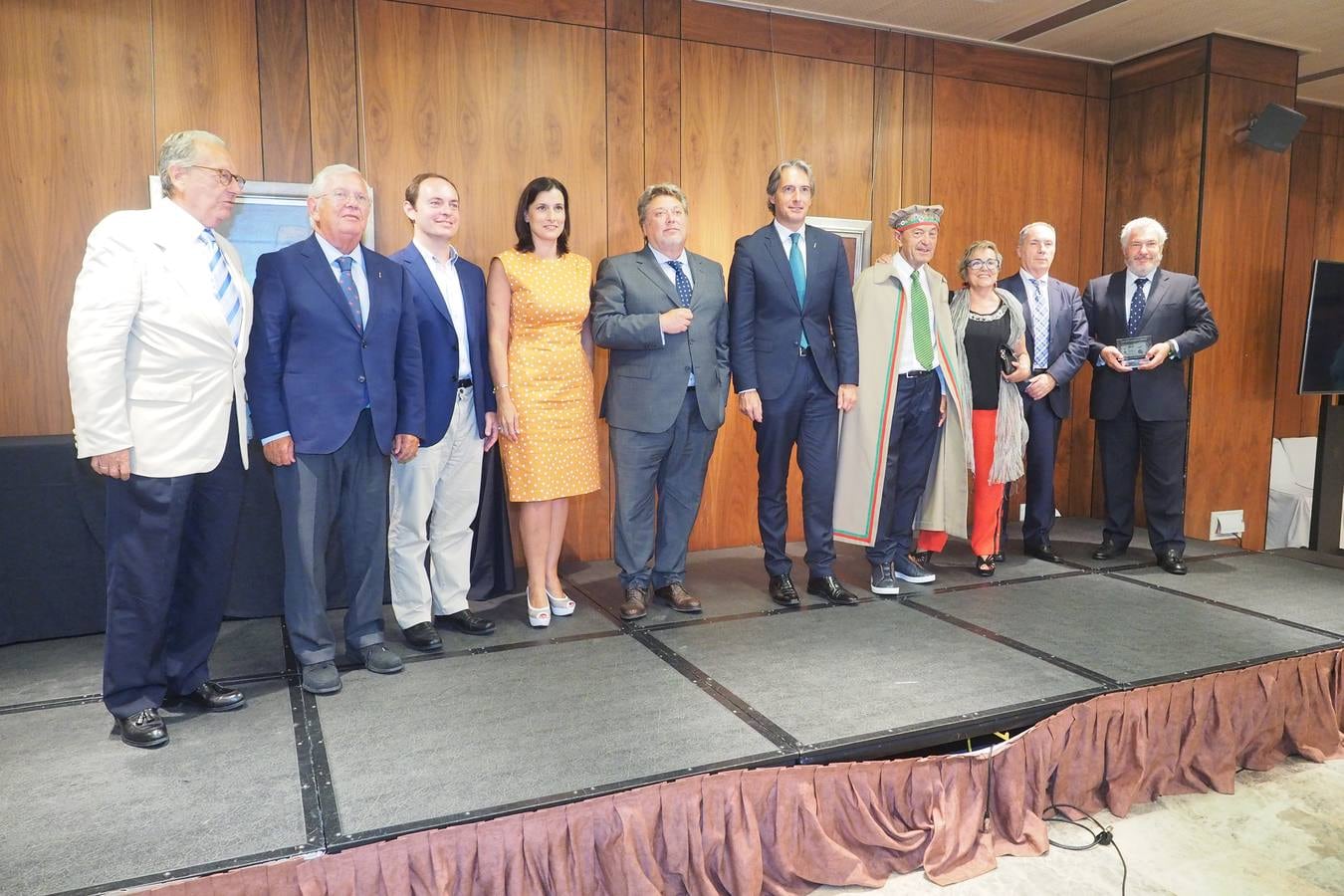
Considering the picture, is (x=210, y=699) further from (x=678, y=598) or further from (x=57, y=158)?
(x=57, y=158)

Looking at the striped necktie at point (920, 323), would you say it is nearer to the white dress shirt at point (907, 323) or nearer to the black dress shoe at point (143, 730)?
the white dress shirt at point (907, 323)

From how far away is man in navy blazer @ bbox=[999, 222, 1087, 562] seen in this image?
4250 mm

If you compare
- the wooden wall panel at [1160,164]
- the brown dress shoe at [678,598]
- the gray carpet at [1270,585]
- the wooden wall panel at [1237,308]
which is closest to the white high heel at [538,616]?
the brown dress shoe at [678,598]

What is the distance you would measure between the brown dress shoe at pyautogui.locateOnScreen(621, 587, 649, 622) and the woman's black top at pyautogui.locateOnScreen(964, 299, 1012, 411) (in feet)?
5.52

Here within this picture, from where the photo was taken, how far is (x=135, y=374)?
236 cm

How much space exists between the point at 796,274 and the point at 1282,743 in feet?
Answer: 7.68

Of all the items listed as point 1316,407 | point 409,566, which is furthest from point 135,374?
point 1316,407

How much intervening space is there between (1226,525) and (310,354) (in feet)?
16.8

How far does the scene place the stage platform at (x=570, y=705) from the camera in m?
2.08

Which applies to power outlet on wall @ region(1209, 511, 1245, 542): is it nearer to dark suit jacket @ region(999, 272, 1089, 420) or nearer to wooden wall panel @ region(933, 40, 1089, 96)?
dark suit jacket @ region(999, 272, 1089, 420)

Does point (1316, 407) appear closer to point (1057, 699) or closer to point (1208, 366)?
point (1208, 366)

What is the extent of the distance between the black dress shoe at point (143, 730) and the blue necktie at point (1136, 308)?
163 inches

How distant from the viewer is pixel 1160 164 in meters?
5.34

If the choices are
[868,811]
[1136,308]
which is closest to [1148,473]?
[1136,308]
